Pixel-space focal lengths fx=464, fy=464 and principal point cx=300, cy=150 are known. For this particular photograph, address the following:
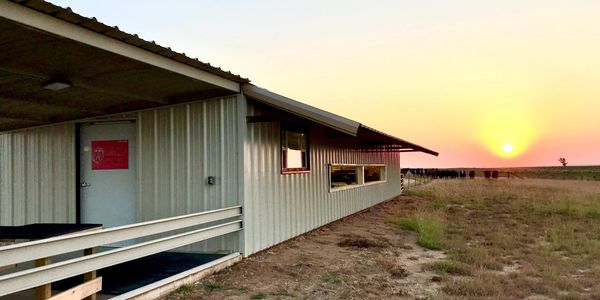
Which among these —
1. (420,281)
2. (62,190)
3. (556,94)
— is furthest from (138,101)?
(556,94)

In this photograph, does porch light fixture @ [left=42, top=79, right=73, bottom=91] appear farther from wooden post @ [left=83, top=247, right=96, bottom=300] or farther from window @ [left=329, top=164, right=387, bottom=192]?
window @ [left=329, top=164, right=387, bottom=192]

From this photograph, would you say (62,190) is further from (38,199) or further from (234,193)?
(234,193)

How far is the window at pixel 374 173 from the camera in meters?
16.7

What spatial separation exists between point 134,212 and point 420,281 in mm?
4732

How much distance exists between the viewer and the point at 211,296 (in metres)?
5.26

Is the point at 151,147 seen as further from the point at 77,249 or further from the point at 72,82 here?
the point at 77,249

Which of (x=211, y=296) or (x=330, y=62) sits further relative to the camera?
(x=330, y=62)

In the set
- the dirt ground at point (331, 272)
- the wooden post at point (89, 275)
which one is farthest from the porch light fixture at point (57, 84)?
the dirt ground at point (331, 272)

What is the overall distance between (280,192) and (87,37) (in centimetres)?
494

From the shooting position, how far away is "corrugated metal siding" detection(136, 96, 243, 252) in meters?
7.17

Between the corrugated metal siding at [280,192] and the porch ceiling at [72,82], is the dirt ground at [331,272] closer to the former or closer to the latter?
the corrugated metal siding at [280,192]

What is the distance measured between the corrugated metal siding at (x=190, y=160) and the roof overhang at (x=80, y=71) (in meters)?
0.28

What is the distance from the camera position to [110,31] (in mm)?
4305

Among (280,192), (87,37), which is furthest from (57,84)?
(280,192)
